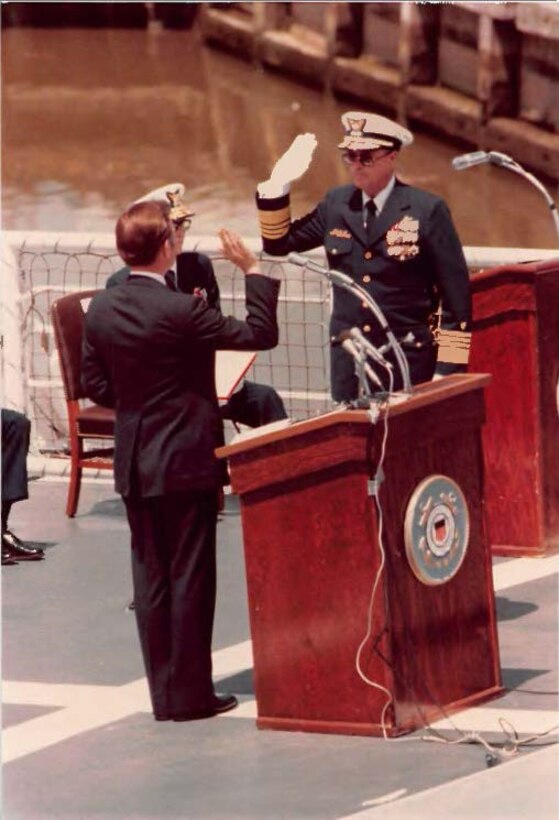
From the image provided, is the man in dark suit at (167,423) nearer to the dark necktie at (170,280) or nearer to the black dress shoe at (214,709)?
the black dress shoe at (214,709)

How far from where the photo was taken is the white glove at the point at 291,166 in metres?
6.87

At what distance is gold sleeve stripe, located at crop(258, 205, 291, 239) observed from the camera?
711 centimetres

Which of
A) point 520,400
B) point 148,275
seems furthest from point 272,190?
point 520,400

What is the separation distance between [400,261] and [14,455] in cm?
175

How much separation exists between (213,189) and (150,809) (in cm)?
2159

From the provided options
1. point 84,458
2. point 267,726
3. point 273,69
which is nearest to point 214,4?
point 273,69

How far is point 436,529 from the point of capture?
6199mm

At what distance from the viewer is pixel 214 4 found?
37.7 m

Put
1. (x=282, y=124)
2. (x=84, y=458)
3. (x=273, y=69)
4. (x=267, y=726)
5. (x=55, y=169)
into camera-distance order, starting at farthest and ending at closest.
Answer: (x=273, y=69)
(x=282, y=124)
(x=55, y=169)
(x=84, y=458)
(x=267, y=726)

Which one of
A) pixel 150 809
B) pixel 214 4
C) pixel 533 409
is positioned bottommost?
pixel 150 809

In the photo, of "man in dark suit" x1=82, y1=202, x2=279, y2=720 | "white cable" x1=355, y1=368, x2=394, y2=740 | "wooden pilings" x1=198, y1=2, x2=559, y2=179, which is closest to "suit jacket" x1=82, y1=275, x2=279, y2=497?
"man in dark suit" x1=82, y1=202, x2=279, y2=720

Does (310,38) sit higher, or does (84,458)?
(310,38)

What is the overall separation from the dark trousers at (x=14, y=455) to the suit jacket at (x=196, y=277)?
3.34ft

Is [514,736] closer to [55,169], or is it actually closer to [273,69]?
[55,169]
